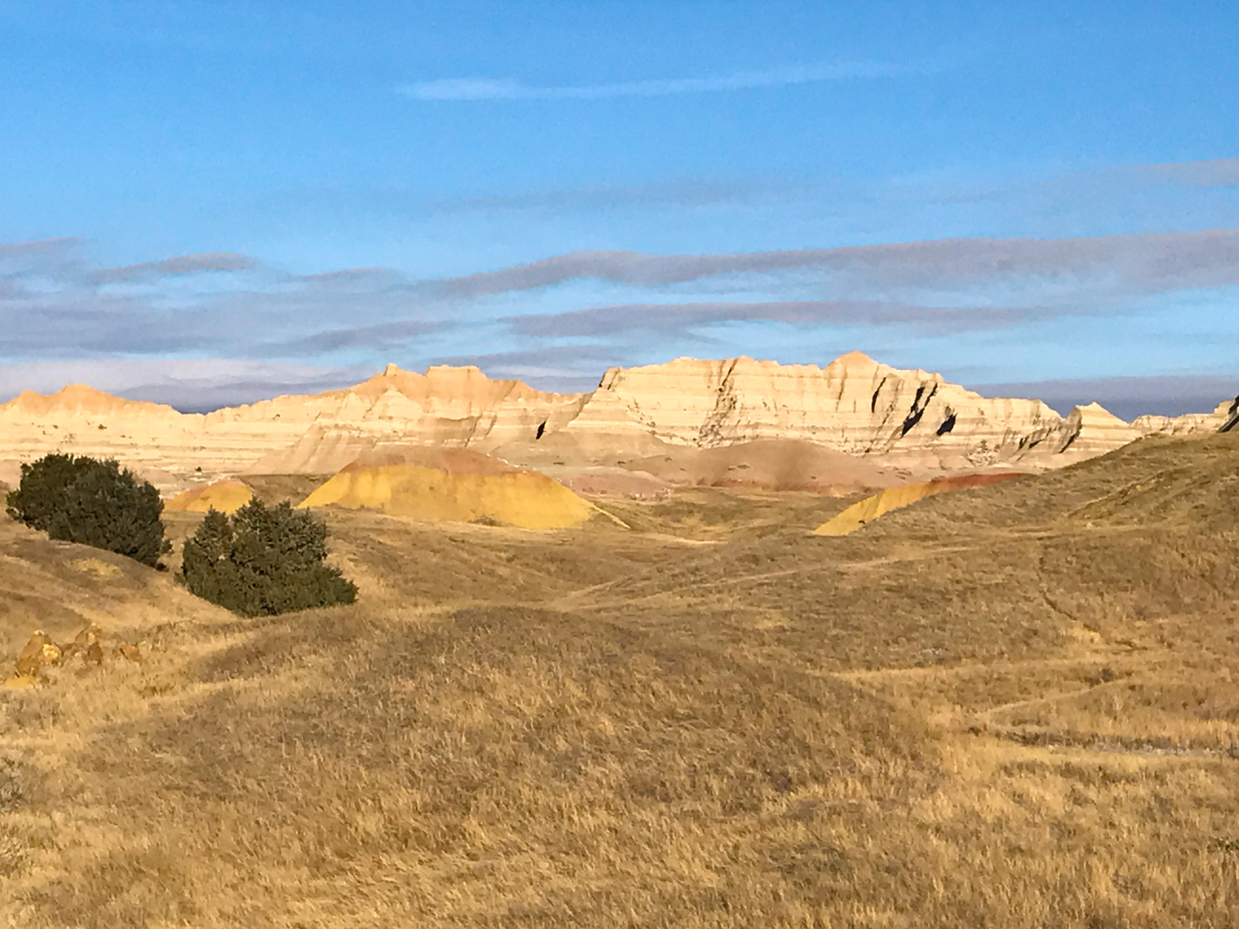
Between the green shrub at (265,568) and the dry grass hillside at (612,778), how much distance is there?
9333mm

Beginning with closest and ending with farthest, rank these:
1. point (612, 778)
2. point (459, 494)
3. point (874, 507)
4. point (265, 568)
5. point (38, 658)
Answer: point (612, 778) < point (38, 658) < point (265, 568) < point (874, 507) < point (459, 494)

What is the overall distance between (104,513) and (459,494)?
49738 mm

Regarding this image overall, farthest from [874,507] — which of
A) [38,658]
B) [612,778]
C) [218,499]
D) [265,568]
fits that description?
[612,778]

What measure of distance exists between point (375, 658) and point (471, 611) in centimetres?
285

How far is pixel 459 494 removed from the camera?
9475 centimetres

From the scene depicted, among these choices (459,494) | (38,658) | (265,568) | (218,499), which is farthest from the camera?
(218,499)

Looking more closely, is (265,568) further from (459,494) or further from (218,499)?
(218,499)

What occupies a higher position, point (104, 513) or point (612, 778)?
point (104, 513)

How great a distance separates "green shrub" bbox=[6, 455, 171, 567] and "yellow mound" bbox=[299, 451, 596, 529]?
40.7m

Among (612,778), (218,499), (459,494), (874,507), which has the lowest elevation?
(218,499)

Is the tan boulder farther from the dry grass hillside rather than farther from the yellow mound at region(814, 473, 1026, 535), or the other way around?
the yellow mound at region(814, 473, 1026, 535)

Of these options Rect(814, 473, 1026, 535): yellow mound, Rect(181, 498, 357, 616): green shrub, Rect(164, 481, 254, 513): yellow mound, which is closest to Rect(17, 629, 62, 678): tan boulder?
Rect(181, 498, 357, 616): green shrub

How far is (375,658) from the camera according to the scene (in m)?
18.5

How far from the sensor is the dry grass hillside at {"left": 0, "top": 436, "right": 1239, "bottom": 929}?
947 centimetres
